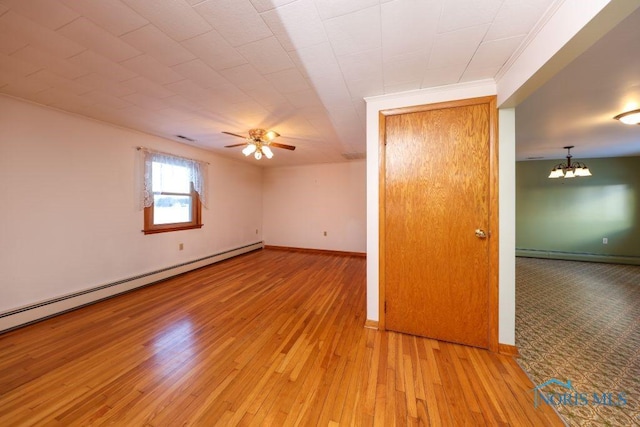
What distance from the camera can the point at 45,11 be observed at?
122cm

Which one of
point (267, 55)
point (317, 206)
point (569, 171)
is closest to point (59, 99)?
point (267, 55)

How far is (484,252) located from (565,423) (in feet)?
3.54

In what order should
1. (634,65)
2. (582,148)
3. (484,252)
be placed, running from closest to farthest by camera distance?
(634,65), (484,252), (582,148)

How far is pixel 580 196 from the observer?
484cm

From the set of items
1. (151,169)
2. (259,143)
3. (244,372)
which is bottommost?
(244,372)

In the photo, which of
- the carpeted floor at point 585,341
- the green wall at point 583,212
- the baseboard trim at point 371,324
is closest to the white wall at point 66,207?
the baseboard trim at point 371,324

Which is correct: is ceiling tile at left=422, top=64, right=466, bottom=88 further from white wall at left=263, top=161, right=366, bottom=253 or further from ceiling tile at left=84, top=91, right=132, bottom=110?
white wall at left=263, top=161, right=366, bottom=253

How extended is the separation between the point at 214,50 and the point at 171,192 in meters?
3.00

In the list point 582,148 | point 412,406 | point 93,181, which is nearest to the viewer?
point 412,406

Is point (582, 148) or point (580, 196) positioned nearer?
point (582, 148)

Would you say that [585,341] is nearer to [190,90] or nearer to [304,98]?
[304,98]

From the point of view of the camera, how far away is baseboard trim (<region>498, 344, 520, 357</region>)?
182 centimetres

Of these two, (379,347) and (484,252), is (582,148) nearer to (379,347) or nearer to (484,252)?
(484,252)

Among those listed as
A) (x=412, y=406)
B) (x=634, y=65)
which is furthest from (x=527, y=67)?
(x=412, y=406)
